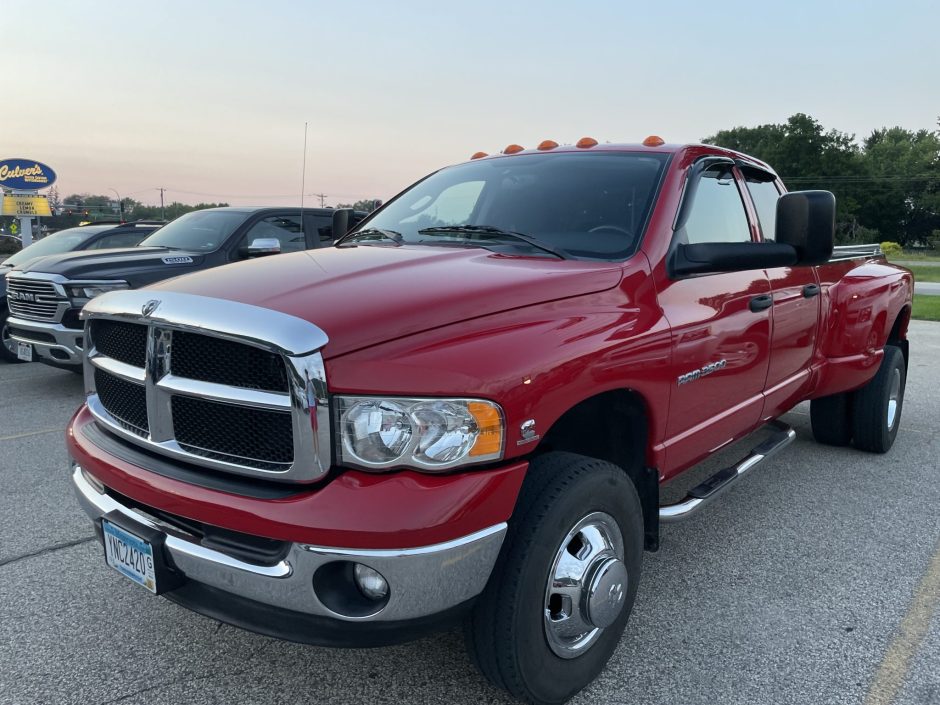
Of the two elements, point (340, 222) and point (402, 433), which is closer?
point (402, 433)

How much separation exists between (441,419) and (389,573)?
409 mm

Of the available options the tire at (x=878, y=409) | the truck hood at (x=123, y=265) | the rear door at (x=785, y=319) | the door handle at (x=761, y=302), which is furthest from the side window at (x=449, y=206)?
the truck hood at (x=123, y=265)

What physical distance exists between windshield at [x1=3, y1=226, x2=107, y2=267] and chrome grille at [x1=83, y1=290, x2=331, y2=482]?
7.82 metres

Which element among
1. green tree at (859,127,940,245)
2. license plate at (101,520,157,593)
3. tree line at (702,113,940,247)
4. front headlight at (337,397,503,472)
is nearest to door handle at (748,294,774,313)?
front headlight at (337,397,503,472)

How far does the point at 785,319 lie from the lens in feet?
11.9

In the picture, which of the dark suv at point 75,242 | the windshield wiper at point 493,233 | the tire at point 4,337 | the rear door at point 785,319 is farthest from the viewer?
the dark suv at point 75,242

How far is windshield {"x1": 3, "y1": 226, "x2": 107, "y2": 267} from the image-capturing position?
909 cm

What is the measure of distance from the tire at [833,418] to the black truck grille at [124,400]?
441 centimetres

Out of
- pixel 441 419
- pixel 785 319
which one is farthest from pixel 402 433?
pixel 785 319

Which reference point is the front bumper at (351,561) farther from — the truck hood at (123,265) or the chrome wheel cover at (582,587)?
the truck hood at (123,265)

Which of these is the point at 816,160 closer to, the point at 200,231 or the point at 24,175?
the point at 24,175

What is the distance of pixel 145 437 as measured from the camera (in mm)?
2281

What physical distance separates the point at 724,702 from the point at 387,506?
138 centimetres

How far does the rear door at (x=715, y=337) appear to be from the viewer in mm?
2807
